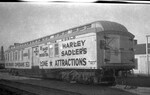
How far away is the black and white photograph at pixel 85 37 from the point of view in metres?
8.47

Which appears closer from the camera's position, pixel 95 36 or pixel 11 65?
pixel 95 36

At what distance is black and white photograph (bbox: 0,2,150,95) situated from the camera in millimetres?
8469

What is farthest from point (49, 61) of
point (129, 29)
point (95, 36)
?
point (129, 29)

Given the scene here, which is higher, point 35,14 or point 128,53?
point 35,14

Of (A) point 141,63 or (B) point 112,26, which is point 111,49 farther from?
(A) point 141,63

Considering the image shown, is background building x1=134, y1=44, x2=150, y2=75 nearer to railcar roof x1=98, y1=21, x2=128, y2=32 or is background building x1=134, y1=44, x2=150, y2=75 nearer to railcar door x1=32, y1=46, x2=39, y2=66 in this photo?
railcar roof x1=98, y1=21, x2=128, y2=32

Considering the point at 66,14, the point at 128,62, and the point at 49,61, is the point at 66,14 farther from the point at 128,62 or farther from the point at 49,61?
the point at 49,61

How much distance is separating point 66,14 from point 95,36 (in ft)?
5.71

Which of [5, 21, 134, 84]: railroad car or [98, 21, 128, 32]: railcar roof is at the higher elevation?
[98, 21, 128, 32]: railcar roof

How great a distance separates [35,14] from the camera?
8.73m

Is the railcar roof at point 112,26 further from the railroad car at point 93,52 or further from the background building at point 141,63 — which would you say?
the background building at point 141,63

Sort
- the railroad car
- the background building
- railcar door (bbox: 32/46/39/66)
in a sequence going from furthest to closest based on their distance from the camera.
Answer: the background building → railcar door (bbox: 32/46/39/66) → the railroad car

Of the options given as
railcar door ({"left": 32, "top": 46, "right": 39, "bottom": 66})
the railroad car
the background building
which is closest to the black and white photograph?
the railroad car

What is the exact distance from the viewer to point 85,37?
403 inches
